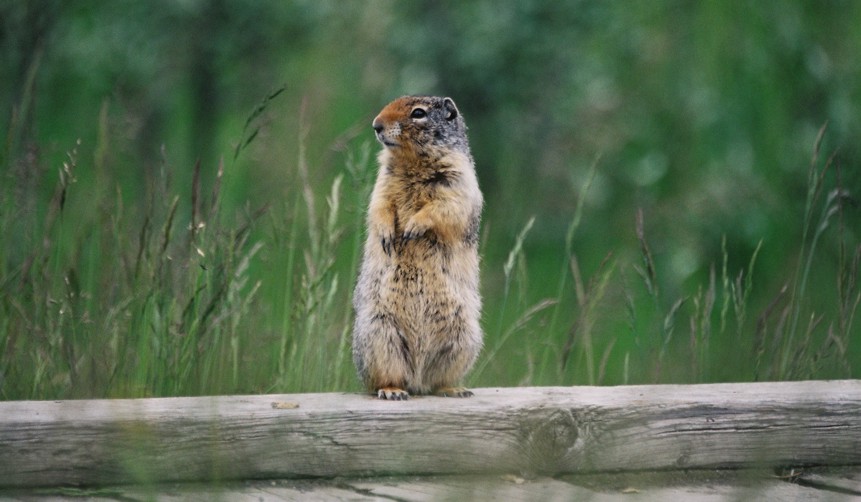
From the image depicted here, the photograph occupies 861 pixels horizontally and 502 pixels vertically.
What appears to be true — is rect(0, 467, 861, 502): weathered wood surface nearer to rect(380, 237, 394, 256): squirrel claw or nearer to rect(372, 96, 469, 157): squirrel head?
rect(380, 237, 394, 256): squirrel claw

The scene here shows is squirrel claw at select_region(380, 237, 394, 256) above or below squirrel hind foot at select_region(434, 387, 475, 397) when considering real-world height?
above

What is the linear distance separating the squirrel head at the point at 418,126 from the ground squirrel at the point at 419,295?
0.20 feet

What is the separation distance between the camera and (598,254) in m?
6.94

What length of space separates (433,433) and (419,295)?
2.03ft

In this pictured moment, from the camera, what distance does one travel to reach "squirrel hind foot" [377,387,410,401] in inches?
141

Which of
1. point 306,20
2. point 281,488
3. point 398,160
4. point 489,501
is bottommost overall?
point 281,488

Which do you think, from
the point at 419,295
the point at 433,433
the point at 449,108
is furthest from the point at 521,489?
the point at 449,108

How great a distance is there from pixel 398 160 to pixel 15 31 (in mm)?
1737

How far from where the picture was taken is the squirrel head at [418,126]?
13.8 ft

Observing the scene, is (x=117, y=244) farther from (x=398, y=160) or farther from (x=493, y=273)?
(x=493, y=273)

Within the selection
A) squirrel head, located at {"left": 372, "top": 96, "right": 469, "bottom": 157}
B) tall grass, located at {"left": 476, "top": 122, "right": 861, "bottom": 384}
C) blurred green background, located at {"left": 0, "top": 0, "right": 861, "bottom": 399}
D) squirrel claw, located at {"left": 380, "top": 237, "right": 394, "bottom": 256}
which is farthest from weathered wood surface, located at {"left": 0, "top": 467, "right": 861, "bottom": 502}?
blurred green background, located at {"left": 0, "top": 0, "right": 861, "bottom": 399}

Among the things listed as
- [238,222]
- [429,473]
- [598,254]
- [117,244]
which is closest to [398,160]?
[238,222]

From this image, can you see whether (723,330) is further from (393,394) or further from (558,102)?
(558,102)

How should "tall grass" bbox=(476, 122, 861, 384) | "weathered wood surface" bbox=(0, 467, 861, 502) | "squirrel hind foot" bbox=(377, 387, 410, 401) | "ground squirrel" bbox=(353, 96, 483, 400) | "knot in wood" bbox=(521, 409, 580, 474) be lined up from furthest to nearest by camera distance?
"tall grass" bbox=(476, 122, 861, 384) → "ground squirrel" bbox=(353, 96, 483, 400) → "squirrel hind foot" bbox=(377, 387, 410, 401) → "knot in wood" bbox=(521, 409, 580, 474) → "weathered wood surface" bbox=(0, 467, 861, 502)
